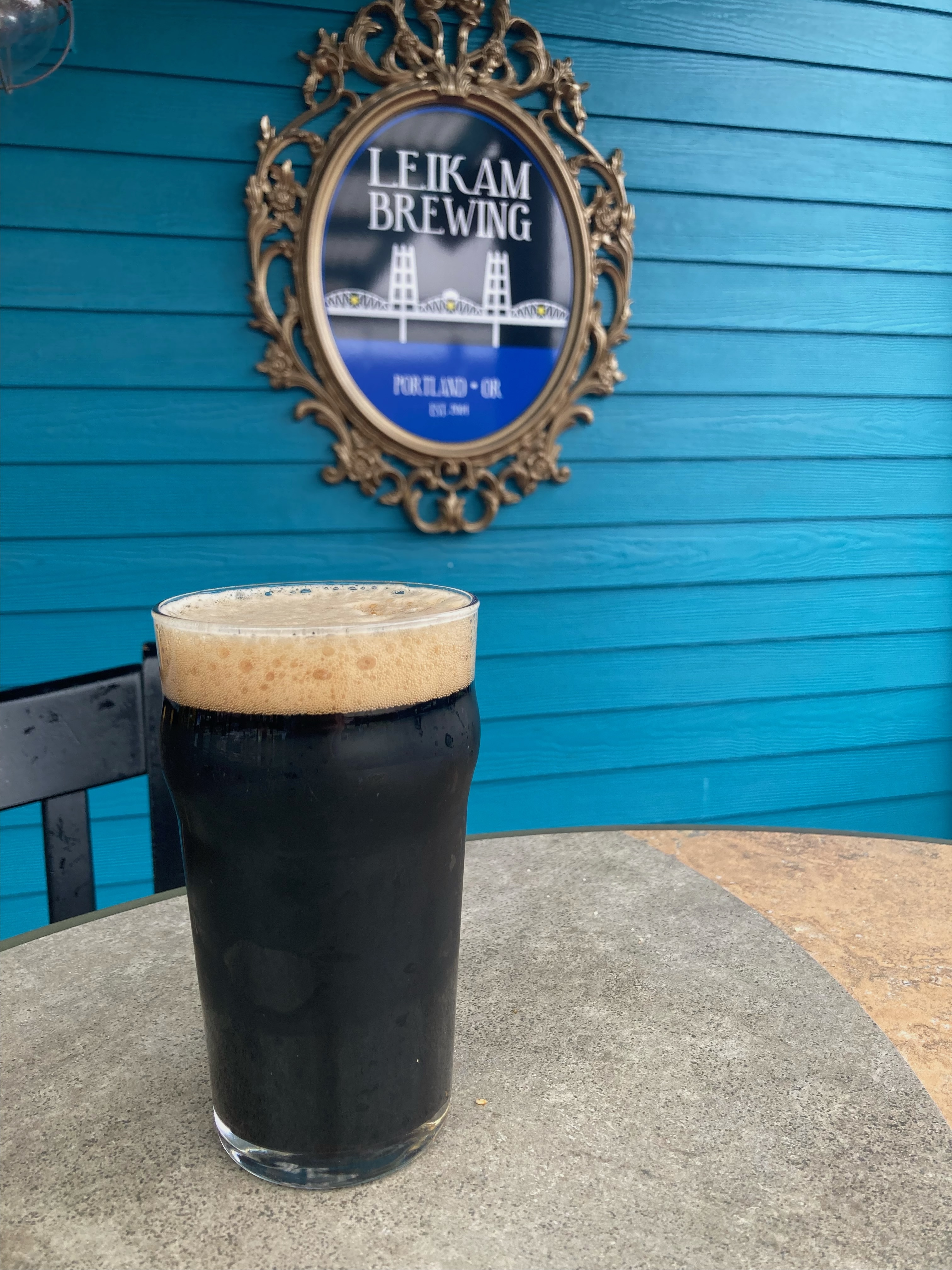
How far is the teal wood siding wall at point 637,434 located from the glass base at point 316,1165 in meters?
1.68

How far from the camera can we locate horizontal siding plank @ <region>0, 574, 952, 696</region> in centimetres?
195

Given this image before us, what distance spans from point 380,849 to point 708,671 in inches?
83.8

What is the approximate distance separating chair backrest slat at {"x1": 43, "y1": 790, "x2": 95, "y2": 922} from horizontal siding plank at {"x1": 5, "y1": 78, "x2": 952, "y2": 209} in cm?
147

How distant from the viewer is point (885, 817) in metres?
2.68

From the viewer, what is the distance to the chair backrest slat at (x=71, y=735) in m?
0.81

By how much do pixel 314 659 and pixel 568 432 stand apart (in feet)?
6.24

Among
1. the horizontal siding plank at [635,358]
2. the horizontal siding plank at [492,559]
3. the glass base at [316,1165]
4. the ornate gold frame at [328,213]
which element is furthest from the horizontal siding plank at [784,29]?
the glass base at [316,1165]

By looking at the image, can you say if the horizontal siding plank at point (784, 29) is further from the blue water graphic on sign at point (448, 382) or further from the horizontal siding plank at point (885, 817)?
the horizontal siding plank at point (885, 817)

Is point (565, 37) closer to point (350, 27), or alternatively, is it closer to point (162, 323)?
point (350, 27)

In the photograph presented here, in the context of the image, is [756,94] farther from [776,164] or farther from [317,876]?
[317,876]

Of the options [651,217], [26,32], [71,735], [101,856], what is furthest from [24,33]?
[101,856]

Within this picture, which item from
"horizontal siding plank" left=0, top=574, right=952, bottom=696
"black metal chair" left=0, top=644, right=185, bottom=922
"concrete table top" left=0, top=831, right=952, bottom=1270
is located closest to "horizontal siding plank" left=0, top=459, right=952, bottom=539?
"horizontal siding plank" left=0, top=574, right=952, bottom=696

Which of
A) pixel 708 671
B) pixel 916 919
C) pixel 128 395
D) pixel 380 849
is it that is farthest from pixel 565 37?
pixel 380 849

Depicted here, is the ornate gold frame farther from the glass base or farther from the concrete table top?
the glass base
